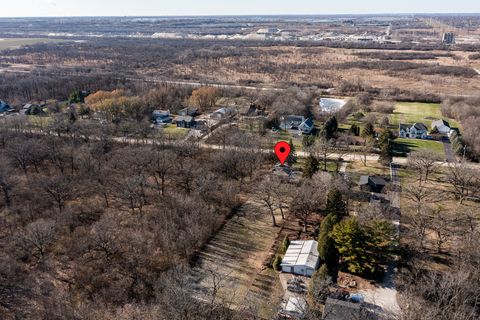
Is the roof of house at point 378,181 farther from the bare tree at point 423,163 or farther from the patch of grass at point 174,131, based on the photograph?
the patch of grass at point 174,131

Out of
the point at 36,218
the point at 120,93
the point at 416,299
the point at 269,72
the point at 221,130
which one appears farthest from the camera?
the point at 269,72

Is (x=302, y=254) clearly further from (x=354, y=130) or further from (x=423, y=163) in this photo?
(x=354, y=130)

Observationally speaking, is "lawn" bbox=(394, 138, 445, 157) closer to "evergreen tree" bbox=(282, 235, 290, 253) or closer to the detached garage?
"evergreen tree" bbox=(282, 235, 290, 253)

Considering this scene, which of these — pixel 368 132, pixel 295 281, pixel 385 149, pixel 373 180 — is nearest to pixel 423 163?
pixel 385 149

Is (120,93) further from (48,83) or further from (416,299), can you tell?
(416,299)

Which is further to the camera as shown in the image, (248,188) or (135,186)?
(248,188)

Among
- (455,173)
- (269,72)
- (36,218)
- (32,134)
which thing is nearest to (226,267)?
(36,218)

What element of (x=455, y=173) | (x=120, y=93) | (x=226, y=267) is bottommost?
(x=226, y=267)
